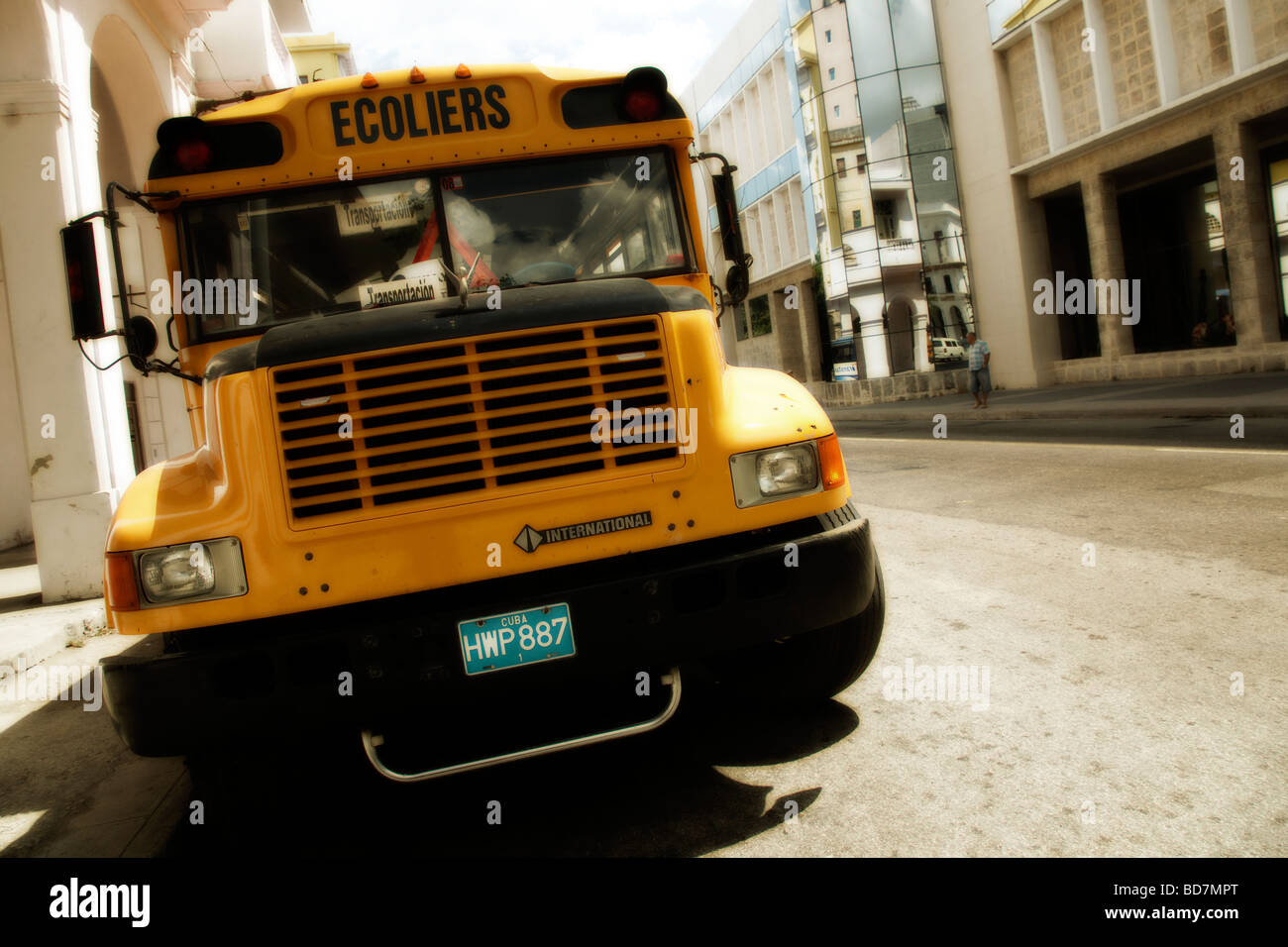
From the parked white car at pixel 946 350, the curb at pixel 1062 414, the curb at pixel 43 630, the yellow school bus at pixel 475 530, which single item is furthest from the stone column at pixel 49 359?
the parked white car at pixel 946 350

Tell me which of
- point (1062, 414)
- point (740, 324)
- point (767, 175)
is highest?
point (767, 175)

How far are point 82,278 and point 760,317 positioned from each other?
120 ft

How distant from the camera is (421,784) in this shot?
4086 millimetres

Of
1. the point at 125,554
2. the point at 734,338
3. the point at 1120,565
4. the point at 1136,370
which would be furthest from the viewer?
the point at 734,338

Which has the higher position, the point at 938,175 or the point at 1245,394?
the point at 938,175

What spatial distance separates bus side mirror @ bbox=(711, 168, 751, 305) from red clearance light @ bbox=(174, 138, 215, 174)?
221 cm

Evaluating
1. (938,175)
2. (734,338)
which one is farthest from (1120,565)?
(734,338)

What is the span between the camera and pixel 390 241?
13.6ft

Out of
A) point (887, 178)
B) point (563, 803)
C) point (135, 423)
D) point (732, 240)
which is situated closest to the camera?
point (563, 803)

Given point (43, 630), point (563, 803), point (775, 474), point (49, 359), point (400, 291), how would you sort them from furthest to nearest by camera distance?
point (49, 359)
point (43, 630)
point (400, 291)
point (563, 803)
point (775, 474)

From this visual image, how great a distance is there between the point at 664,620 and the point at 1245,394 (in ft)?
49.5

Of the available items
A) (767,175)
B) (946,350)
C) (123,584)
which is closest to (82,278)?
(123,584)

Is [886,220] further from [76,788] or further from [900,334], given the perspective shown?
[76,788]
